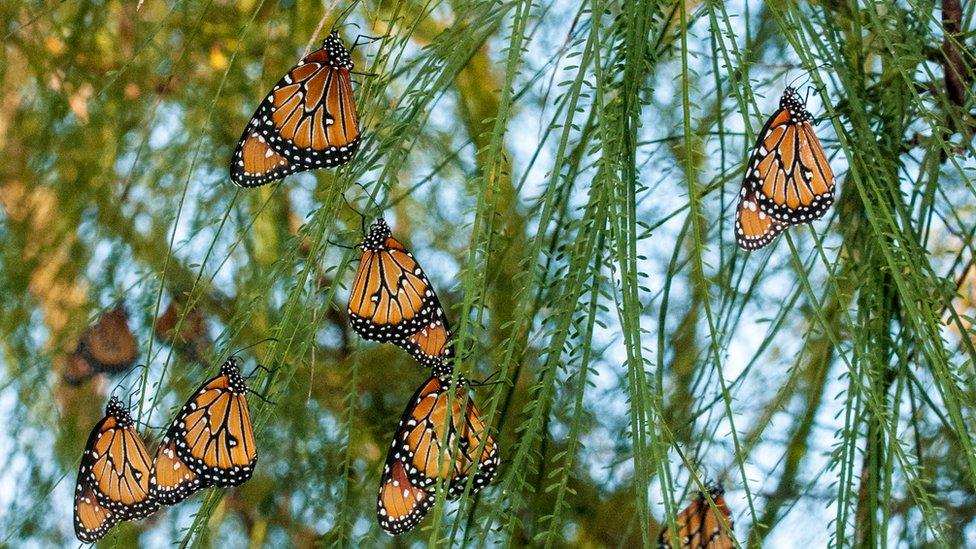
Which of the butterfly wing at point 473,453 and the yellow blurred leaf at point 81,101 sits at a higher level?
the yellow blurred leaf at point 81,101

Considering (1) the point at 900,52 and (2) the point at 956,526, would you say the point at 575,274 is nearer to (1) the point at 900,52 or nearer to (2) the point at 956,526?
(1) the point at 900,52

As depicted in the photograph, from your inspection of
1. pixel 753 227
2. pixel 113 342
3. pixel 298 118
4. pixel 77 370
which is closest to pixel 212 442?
pixel 298 118

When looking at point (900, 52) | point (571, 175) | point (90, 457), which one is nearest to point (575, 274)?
point (571, 175)

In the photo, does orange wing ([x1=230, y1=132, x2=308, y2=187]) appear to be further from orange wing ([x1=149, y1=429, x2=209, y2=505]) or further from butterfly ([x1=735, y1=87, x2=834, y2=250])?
butterfly ([x1=735, y1=87, x2=834, y2=250])

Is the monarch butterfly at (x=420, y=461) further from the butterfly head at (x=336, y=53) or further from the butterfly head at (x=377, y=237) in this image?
the butterfly head at (x=336, y=53)

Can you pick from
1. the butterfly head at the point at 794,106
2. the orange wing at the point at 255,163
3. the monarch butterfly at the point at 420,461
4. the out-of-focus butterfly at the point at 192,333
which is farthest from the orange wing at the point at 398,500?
the out-of-focus butterfly at the point at 192,333

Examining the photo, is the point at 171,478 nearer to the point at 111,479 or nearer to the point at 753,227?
the point at 111,479
